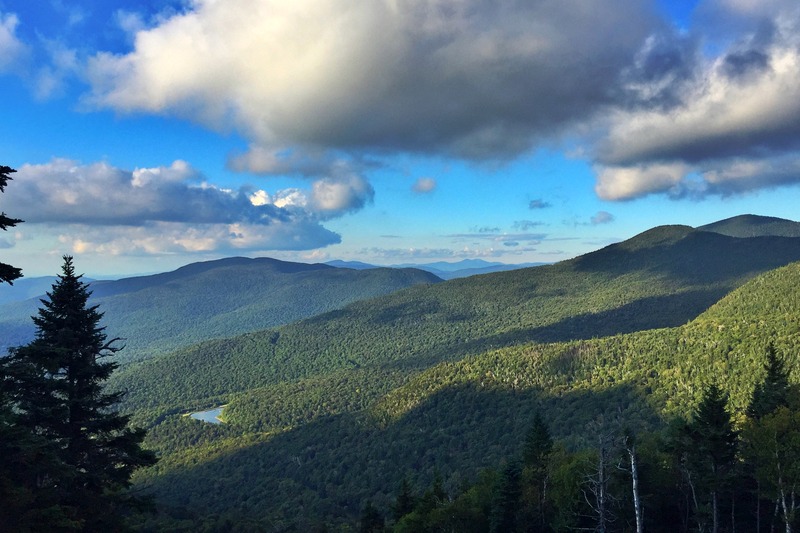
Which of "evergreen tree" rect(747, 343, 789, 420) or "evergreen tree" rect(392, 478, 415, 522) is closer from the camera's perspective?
"evergreen tree" rect(747, 343, 789, 420)

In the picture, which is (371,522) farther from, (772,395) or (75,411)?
(75,411)

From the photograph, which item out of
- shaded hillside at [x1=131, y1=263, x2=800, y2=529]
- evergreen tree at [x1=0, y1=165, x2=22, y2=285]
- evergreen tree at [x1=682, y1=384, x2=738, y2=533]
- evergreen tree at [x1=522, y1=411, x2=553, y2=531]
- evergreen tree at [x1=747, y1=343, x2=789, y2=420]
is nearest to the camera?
evergreen tree at [x1=0, y1=165, x2=22, y2=285]

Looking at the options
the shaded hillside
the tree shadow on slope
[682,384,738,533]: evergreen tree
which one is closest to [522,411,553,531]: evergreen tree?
[682,384,738,533]: evergreen tree

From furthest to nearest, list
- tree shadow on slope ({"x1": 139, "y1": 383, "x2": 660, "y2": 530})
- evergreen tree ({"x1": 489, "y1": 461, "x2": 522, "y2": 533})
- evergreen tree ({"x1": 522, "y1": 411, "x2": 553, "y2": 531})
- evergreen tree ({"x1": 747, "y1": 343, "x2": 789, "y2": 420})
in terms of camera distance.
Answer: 1. tree shadow on slope ({"x1": 139, "y1": 383, "x2": 660, "y2": 530})
2. evergreen tree ({"x1": 522, "y1": 411, "x2": 553, "y2": 531})
3. evergreen tree ({"x1": 489, "y1": 461, "x2": 522, "y2": 533})
4. evergreen tree ({"x1": 747, "y1": 343, "x2": 789, "y2": 420})

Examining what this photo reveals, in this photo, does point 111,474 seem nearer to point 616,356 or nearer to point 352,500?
point 352,500

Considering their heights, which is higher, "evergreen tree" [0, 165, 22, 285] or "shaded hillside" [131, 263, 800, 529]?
"evergreen tree" [0, 165, 22, 285]

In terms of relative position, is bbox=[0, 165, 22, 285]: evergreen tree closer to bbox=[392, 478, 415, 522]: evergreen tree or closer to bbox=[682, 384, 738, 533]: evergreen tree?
bbox=[682, 384, 738, 533]: evergreen tree

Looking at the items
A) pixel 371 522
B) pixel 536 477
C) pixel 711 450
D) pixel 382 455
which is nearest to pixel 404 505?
pixel 371 522
